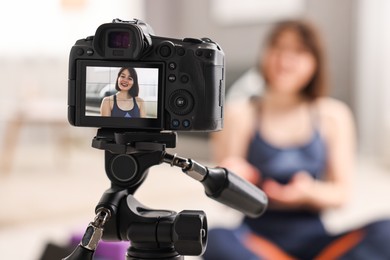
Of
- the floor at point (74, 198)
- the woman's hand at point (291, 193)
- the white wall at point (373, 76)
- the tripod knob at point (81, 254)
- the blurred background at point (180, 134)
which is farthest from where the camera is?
the white wall at point (373, 76)

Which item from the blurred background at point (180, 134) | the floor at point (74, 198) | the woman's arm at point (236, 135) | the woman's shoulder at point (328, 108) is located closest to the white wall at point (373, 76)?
the blurred background at point (180, 134)

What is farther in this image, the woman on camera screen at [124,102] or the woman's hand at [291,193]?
the woman's hand at [291,193]

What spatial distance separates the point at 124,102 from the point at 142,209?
13 cm

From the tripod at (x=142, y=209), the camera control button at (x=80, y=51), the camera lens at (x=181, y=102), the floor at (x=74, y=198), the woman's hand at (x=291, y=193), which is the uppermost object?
the camera control button at (x=80, y=51)

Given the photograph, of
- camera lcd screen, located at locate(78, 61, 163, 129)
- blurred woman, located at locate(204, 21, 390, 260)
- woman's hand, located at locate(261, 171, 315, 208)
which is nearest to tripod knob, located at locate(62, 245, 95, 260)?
camera lcd screen, located at locate(78, 61, 163, 129)

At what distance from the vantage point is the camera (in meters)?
0.60

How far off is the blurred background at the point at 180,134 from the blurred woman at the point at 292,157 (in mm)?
921

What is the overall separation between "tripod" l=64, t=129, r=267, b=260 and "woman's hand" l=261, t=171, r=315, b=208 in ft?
3.26

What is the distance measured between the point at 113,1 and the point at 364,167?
2839 millimetres

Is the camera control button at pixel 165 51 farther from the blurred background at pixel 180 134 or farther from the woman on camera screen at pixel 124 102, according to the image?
the blurred background at pixel 180 134

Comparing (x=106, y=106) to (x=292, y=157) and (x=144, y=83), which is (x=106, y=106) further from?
(x=292, y=157)

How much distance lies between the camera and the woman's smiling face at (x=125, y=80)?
0.60m

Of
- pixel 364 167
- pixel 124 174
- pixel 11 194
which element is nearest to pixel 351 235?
pixel 124 174

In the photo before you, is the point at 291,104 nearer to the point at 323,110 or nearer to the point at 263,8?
the point at 323,110
